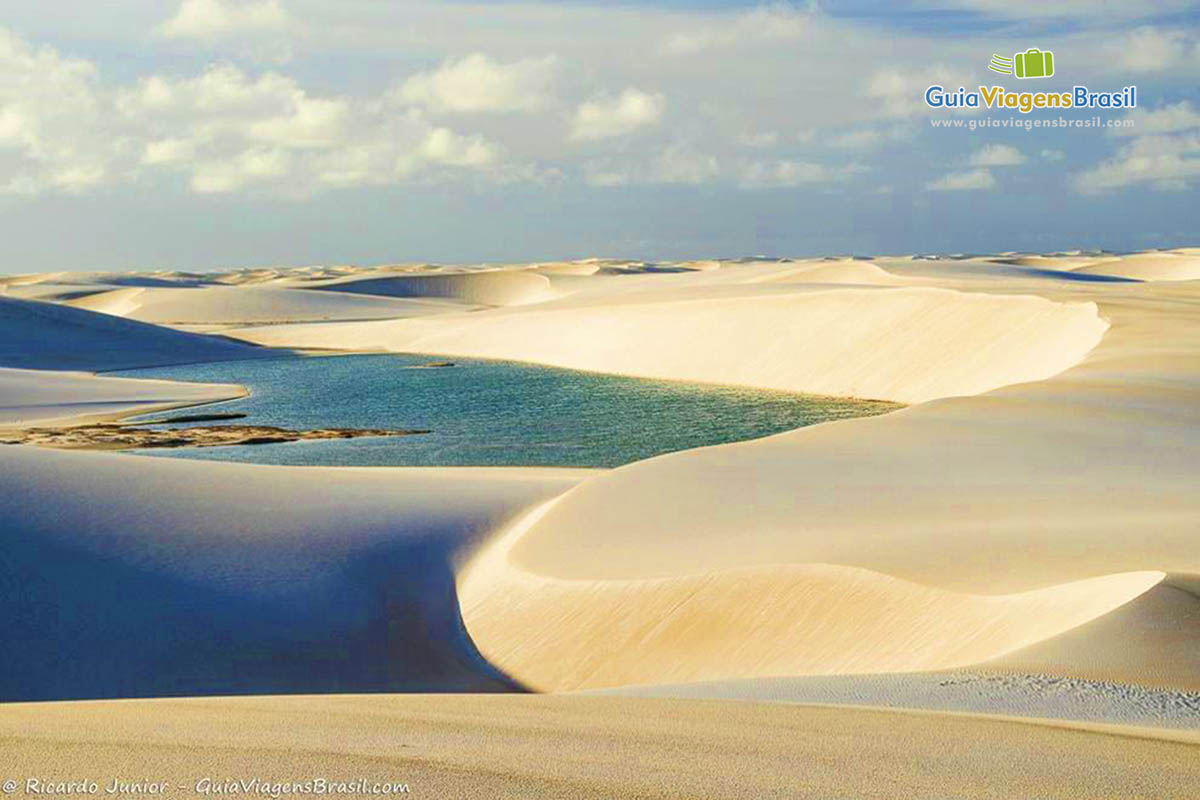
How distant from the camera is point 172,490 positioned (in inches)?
566

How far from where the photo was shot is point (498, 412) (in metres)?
32.3

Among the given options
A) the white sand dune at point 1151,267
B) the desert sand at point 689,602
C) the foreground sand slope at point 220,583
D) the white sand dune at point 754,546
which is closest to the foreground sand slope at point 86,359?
the white sand dune at point 754,546

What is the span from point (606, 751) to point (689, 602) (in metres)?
5.87

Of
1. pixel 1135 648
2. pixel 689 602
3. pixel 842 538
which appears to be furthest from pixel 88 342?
pixel 1135 648

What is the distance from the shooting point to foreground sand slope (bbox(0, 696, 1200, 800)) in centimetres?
395

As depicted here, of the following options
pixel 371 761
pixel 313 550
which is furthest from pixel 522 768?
pixel 313 550

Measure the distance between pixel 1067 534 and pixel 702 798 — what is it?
23.9 ft

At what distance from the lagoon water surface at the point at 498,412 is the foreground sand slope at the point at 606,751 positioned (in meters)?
18.0

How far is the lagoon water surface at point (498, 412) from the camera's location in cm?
2488

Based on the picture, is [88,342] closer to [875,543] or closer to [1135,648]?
[875,543]

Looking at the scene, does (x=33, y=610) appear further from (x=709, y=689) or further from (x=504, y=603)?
(x=709, y=689)

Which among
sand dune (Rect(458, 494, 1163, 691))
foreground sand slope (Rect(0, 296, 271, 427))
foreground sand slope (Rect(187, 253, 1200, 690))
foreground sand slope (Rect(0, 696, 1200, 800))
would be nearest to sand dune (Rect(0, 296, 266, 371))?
foreground sand slope (Rect(0, 296, 271, 427))

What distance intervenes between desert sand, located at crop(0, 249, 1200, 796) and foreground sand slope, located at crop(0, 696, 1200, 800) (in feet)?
0.06

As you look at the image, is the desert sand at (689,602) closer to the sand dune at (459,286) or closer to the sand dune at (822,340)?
the sand dune at (822,340)
